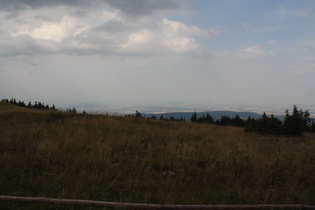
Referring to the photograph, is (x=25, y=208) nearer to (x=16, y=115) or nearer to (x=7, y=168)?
(x=7, y=168)

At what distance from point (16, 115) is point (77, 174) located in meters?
10.5

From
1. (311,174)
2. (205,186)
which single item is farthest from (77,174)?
(311,174)

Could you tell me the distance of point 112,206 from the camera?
3.89 metres

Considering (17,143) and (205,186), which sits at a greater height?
(17,143)

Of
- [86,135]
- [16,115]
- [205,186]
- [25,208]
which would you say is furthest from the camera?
[16,115]

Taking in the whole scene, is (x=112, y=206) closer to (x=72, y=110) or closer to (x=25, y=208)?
(x=25, y=208)

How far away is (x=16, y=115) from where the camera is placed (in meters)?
13.4

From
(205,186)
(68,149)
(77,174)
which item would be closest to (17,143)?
(68,149)

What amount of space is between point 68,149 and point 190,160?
4.23 metres

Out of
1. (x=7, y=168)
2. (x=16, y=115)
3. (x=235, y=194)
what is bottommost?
(x=235, y=194)

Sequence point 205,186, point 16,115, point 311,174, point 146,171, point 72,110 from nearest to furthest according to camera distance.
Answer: point 205,186 → point 146,171 → point 311,174 → point 16,115 → point 72,110

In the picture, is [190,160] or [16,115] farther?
[16,115]

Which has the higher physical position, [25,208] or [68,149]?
[68,149]

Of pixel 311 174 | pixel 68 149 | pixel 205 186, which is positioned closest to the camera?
pixel 205 186
